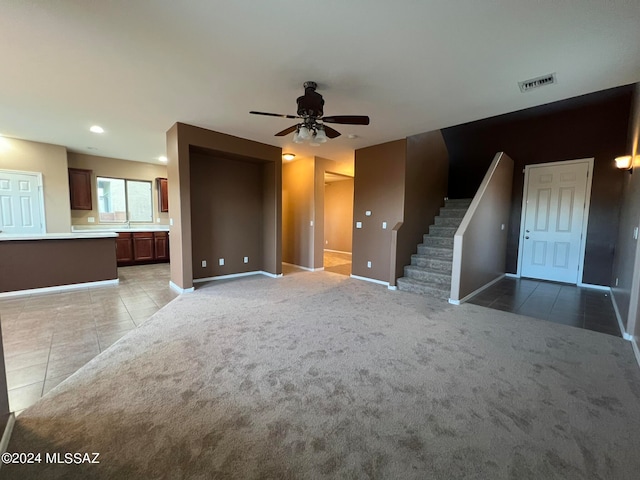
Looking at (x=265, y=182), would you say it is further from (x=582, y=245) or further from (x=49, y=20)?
(x=582, y=245)

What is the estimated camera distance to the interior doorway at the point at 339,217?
8.88 m

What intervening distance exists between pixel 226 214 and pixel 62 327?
3003mm

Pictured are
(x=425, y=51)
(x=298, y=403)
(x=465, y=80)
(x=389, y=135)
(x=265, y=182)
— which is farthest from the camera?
(x=265, y=182)

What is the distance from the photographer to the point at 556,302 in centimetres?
412

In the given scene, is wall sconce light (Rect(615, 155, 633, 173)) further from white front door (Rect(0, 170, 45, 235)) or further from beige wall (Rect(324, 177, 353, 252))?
white front door (Rect(0, 170, 45, 235))

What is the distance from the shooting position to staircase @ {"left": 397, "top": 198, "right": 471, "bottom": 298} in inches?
177

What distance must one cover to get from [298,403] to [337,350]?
0.80 meters

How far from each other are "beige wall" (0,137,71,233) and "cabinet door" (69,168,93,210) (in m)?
0.52

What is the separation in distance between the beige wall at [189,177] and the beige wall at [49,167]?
2931mm

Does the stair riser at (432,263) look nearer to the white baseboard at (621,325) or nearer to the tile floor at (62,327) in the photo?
the white baseboard at (621,325)

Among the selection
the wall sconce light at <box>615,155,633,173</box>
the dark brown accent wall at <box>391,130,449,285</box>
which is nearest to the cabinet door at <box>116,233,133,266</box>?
the dark brown accent wall at <box>391,130,449,285</box>

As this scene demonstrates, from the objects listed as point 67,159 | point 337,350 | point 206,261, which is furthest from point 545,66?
point 67,159

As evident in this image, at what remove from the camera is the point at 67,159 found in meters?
6.04

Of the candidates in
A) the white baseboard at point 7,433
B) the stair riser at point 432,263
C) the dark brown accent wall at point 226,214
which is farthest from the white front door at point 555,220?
the white baseboard at point 7,433
